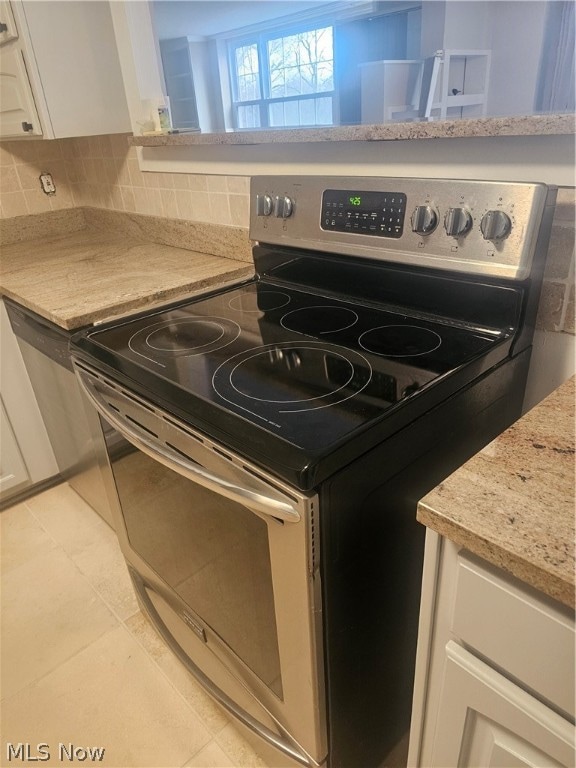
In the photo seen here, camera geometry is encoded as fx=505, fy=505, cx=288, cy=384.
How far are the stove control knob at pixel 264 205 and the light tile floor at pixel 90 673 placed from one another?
1224 millimetres

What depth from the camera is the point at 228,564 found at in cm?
91

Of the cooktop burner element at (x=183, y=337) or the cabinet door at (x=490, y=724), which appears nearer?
the cabinet door at (x=490, y=724)

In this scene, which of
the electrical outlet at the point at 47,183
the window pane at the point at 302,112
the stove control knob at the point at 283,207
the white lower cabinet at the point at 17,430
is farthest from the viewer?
the window pane at the point at 302,112

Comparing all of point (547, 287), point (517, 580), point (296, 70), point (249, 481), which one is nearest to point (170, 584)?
point (249, 481)

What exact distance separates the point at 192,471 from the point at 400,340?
0.45 metres

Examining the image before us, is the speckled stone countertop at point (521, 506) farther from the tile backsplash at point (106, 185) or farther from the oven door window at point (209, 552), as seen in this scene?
the tile backsplash at point (106, 185)

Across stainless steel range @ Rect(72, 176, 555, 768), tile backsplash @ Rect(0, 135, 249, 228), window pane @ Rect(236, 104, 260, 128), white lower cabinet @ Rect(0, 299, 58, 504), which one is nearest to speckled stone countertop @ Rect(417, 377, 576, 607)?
stainless steel range @ Rect(72, 176, 555, 768)

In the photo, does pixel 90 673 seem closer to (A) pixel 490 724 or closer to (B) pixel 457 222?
(A) pixel 490 724

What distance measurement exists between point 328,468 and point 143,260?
1.32 meters

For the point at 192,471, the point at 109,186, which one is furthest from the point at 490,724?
the point at 109,186

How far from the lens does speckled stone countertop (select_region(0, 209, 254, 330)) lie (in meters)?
1.34

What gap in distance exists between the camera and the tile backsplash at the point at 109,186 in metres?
1.60

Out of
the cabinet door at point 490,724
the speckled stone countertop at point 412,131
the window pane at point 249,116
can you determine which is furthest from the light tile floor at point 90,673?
the window pane at point 249,116

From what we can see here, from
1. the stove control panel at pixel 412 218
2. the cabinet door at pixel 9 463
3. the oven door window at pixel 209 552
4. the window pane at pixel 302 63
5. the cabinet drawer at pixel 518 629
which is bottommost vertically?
the cabinet door at pixel 9 463
